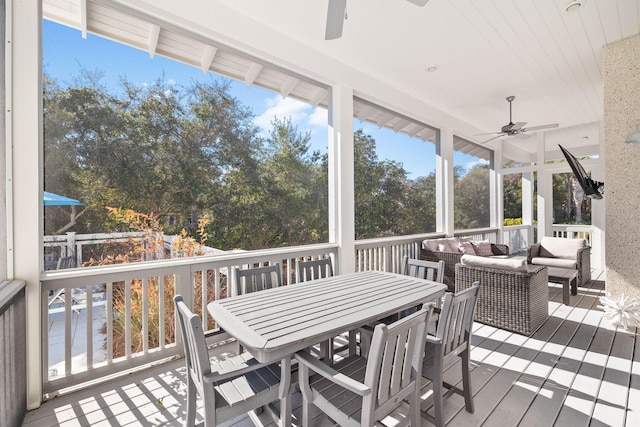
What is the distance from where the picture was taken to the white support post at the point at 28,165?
2.03 m

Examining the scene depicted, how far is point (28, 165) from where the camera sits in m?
2.08

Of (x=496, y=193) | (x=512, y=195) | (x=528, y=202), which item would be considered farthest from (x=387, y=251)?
(x=528, y=202)

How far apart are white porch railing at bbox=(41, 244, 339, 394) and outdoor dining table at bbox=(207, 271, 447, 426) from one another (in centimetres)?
97

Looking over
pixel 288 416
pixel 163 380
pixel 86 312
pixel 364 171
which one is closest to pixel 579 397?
pixel 288 416

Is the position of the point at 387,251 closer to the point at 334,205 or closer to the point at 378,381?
the point at 334,205

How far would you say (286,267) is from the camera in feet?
12.1

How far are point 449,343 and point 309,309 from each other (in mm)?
861

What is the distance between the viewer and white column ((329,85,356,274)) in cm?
402

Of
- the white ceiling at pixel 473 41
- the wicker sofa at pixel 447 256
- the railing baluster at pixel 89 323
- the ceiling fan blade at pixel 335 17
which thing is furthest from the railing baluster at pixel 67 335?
the wicker sofa at pixel 447 256

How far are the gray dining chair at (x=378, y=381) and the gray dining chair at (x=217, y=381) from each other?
0.23 meters

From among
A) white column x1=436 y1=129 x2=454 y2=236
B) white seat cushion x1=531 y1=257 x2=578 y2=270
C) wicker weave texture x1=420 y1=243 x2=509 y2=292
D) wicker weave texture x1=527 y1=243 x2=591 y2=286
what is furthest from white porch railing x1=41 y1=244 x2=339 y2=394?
wicker weave texture x1=527 y1=243 x2=591 y2=286

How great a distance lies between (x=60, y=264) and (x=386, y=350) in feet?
8.27

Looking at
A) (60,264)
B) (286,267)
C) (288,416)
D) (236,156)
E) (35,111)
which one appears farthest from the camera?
(286,267)

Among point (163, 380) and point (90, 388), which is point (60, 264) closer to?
point (90, 388)
